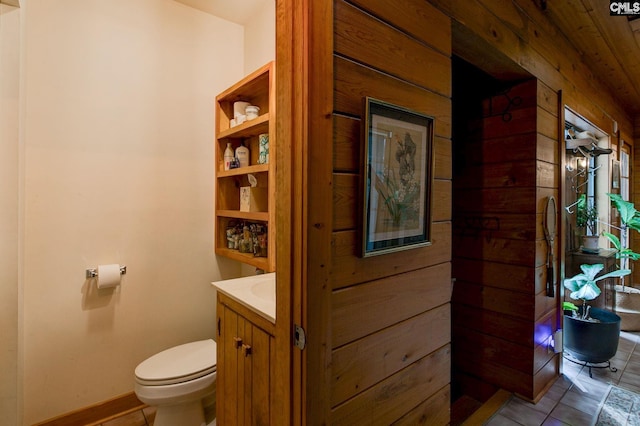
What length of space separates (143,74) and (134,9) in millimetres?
417

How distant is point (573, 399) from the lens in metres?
1.92

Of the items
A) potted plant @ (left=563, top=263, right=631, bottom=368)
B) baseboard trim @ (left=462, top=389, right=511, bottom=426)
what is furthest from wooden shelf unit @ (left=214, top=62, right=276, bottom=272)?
potted plant @ (left=563, top=263, right=631, bottom=368)

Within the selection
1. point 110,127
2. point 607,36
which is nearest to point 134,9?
point 110,127

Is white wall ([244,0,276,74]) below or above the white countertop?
above

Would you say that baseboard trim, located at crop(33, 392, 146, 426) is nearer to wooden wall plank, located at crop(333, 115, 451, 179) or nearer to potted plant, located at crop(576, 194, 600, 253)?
wooden wall plank, located at crop(333, 115, 451, 179)

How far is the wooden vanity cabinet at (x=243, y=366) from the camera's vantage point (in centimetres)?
111

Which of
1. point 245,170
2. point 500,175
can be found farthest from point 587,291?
point 245,170

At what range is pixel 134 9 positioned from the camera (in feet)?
6.68

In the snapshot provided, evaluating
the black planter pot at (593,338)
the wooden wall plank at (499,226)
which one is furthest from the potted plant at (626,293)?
the wooden wall plank at (499,226)

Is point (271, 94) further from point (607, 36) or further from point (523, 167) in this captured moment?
point (607, 36)

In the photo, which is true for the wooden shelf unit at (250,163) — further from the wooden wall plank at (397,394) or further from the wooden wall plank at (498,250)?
the wooden wall plank at (498,250)

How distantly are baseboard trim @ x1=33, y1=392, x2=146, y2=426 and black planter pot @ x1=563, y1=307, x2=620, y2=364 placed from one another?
314 centimetres

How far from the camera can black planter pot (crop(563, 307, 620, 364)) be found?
221cm

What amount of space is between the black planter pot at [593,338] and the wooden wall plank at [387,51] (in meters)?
2.18
